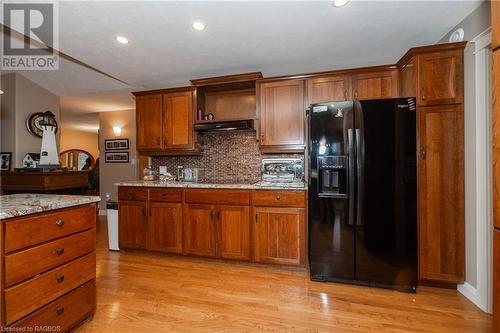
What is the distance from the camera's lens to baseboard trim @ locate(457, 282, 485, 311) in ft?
6.06

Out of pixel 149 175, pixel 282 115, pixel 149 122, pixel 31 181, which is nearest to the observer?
pixel 282 115

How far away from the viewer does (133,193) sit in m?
2.99

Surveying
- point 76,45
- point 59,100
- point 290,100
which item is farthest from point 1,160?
point 290,100

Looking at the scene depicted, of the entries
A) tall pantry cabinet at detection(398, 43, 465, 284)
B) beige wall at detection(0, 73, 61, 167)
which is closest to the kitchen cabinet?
beige wall at detection(0, 73, 61, 167)

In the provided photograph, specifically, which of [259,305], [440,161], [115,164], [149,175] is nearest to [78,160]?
[115,164]

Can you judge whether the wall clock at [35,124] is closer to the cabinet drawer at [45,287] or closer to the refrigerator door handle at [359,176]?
the cabinet drawer at [45,287]

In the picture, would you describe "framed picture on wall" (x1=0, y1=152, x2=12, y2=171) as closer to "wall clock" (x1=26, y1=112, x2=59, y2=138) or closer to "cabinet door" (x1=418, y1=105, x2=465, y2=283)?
"wall clock" (x1=26, y1=112, x2=59, y2=138)

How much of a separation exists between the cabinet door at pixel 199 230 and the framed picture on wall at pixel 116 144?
3394 mm

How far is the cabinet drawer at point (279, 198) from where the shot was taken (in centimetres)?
247

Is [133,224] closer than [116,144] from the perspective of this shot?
Yes

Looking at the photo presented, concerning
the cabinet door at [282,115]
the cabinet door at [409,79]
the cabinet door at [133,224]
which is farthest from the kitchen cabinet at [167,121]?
the cabinet door at [409,79]

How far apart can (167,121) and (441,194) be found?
A: 3.20 metres

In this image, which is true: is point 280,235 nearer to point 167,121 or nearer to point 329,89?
point 329,89

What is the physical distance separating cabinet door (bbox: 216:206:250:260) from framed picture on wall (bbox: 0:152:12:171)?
151 inches
